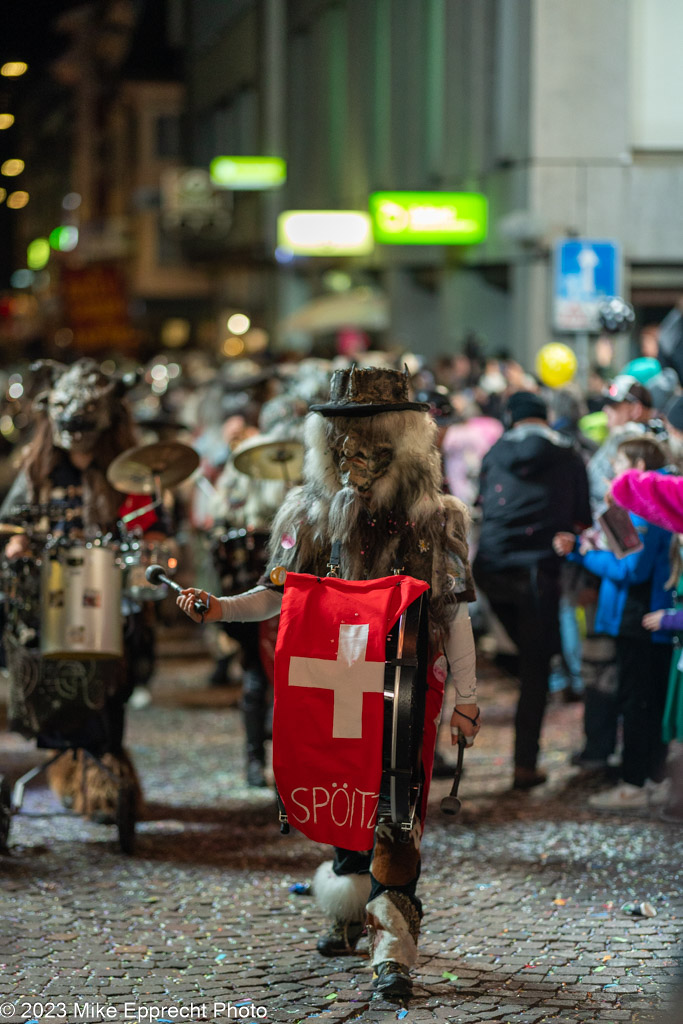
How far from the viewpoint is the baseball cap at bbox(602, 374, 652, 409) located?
27.2ft

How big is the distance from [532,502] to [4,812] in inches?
129

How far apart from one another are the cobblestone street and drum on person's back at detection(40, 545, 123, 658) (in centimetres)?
102

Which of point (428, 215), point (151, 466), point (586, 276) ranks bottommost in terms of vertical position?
point (151, 466)

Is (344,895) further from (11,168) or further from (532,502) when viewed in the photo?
(11,168)

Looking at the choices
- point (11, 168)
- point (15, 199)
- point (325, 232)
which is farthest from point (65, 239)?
point (11, 168)

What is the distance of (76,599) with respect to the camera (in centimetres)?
655

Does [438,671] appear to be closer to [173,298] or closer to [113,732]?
[113,732]

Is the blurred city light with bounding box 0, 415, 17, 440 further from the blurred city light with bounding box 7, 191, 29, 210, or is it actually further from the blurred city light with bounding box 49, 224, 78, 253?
the blurred city light with bounding box 49, 224, 78, 253

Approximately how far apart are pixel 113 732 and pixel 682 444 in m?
3.38

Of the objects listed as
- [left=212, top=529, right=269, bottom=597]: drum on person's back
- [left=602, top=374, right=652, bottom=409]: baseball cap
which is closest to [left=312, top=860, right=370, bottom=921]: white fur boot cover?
[left=212, top=529, right=269, bottom=597]: drum on person's back

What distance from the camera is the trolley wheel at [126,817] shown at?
6766 millimetres

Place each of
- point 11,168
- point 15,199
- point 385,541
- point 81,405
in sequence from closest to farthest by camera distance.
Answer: point 385,541, point 81,405, point 11,168, point 15,199

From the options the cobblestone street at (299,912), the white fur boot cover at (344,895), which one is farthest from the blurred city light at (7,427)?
the white fur boot cover at (344,895)

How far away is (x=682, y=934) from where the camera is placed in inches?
222
